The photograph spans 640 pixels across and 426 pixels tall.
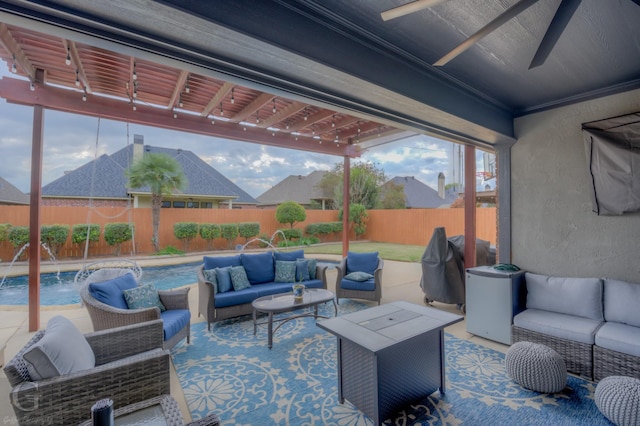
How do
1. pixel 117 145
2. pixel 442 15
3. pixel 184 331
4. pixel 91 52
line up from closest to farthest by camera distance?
1. pixel 442 15
2. pixel 91 52
3. pixel 184 331
4. pixel 117 145

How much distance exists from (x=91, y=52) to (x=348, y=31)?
2765 mm

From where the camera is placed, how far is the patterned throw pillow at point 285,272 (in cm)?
461

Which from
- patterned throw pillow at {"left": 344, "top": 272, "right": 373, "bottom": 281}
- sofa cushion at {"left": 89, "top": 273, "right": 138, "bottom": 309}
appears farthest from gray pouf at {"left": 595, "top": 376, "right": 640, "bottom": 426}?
sofa cushion at {"left": 89, "top": 273, "right": 138, "bottom": 309}

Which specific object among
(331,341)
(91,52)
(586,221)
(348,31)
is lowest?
(331,341)

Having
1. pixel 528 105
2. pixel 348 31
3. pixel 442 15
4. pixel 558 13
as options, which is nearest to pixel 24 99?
pixel 348 31

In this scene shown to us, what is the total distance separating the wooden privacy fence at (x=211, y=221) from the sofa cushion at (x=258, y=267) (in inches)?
265

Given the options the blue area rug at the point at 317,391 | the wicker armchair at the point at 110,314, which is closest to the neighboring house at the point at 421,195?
the blue area rug at the point at 317,391

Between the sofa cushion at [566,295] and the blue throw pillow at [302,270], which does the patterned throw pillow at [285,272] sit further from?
the sofa cushion at [566,295]

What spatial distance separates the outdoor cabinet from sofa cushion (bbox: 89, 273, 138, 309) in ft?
12.9

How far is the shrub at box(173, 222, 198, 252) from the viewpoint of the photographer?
10555mm

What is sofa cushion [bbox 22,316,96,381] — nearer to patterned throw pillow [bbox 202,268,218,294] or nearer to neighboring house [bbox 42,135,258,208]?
patterned throw pillow [bbox 202,268,218,294]

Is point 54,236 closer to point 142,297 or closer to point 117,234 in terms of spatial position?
point 117,234

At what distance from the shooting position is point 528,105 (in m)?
3.66

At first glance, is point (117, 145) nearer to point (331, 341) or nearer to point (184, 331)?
point (184, 331)
